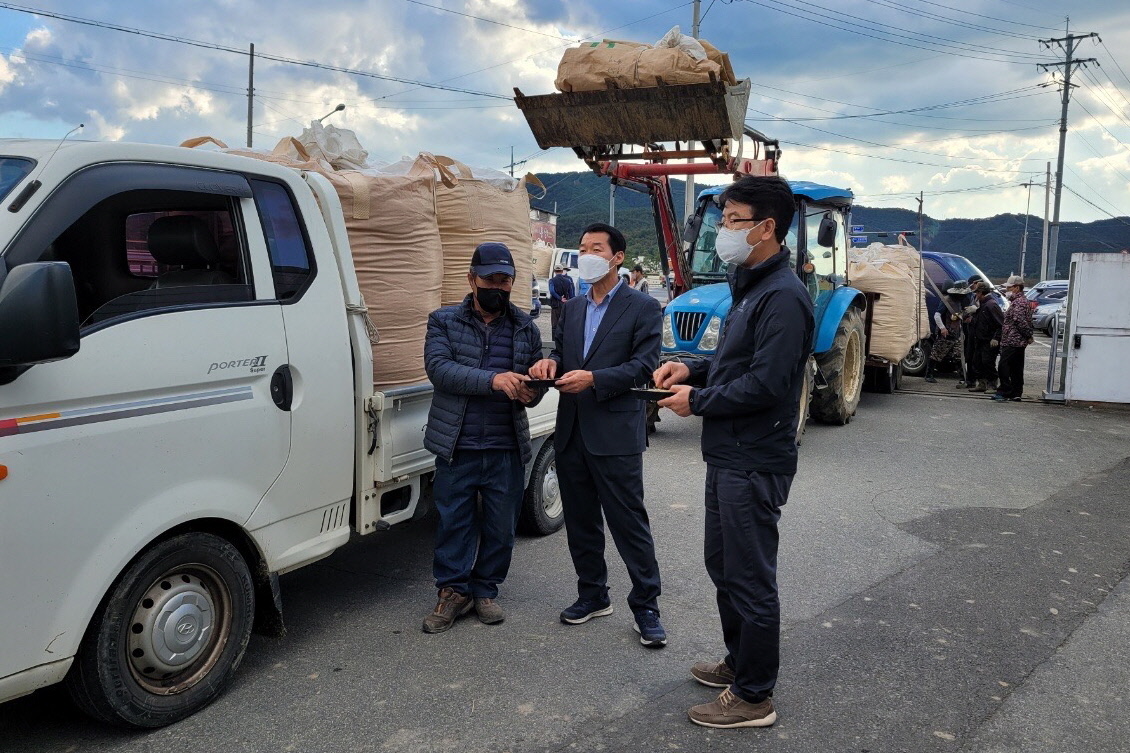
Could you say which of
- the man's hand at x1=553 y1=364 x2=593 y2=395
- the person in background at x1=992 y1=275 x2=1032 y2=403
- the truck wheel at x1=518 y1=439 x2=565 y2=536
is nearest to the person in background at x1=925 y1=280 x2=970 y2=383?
the person in background at x1=992 y1=275 x2=1032 y2=403

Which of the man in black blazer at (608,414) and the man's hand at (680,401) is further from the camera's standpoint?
the man in black blazer at (608,414)

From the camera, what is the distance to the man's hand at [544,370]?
13.0 ft

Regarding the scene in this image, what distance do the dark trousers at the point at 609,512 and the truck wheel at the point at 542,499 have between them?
1147 millimetres

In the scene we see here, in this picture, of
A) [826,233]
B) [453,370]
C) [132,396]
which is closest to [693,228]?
[826,233]

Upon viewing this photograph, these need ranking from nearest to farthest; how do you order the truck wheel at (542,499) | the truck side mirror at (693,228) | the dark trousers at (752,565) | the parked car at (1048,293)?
the dark trousers at (752,565) < the truck wheel at (542,499) < the truck side mirror at (693,228) < the parked car at (1048,293)

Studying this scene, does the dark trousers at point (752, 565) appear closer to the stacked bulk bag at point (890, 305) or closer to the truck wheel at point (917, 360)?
the stacked bulk bag at point (890, 305)

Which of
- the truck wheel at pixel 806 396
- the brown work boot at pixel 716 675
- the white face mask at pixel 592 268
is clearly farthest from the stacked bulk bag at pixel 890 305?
the brown work boot at pixel 716 675

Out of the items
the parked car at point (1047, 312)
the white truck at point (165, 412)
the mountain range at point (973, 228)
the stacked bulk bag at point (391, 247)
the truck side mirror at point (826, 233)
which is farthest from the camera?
the mountain range at point (973, 228)

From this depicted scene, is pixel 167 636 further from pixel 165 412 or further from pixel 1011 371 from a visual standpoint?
pixel 1011 371

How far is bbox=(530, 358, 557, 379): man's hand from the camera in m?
3.96

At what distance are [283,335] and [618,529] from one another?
68.0 inches

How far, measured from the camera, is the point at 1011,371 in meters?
12.6

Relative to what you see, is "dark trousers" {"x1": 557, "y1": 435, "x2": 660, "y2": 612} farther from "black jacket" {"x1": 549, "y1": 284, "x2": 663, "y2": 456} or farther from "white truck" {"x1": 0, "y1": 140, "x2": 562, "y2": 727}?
"white truck" {"x1": 0, "y1": 140, "x2": 562, "y2": 727}

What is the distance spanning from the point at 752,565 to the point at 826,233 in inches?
269
